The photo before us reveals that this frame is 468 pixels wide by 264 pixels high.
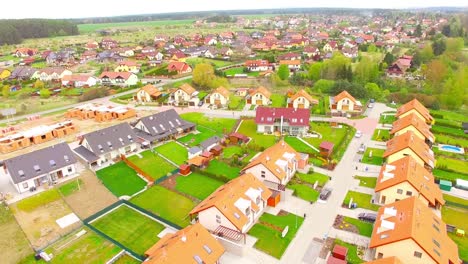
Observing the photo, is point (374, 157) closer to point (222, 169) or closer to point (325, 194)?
point (325, 194)

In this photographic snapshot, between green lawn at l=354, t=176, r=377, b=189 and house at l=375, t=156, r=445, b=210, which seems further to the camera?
green lawn at l=354, t=176, r=377, b=189

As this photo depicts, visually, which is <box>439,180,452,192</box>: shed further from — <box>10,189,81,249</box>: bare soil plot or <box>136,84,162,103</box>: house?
<box>136,84,162,103</box>: house

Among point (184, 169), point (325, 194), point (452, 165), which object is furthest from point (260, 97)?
point (452, 165)

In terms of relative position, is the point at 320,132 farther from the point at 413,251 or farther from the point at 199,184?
the point at 413,251

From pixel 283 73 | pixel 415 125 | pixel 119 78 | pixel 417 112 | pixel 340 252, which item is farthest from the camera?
pixel 119 78

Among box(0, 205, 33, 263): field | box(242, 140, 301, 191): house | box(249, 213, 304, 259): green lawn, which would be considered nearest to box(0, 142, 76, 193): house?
box(0, 205, 33, 263): field

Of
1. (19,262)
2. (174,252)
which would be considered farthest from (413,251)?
(19,262)

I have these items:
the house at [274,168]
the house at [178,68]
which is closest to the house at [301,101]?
the house at [274,168]
